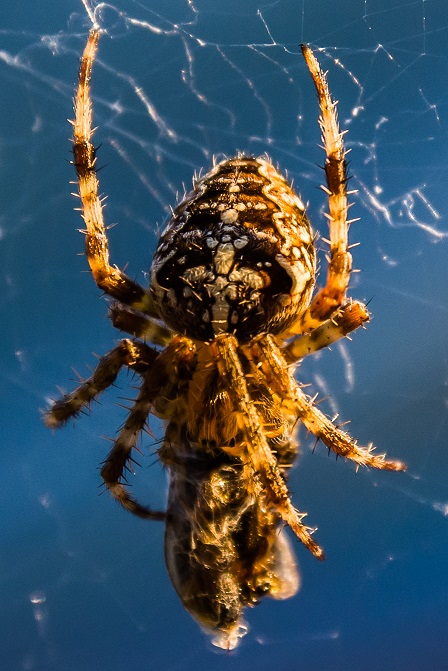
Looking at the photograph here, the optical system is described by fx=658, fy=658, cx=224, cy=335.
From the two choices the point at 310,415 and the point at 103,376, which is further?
the point at 103,376

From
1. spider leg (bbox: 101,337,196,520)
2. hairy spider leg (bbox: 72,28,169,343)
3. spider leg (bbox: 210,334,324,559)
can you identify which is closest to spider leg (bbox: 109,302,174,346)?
hairy spider leg (bbox: 72,28,169,343)

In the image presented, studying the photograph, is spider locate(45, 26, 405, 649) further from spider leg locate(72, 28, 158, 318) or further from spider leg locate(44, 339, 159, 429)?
spider leg locate(72, 28, 158, 318)

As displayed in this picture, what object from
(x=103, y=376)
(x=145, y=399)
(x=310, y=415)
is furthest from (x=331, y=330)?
(x=103, y=376)

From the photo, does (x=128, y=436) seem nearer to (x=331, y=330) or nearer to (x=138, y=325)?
(x=138, y=325)

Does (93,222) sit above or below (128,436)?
above

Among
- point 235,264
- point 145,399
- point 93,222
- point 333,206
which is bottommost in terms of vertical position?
point 145,399

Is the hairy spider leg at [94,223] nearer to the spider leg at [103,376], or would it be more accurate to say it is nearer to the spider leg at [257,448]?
the spider leg at [103,376]

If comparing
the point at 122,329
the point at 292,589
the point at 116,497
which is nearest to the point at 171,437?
the point at 116,497

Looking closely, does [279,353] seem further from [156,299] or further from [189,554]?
[189,554]
